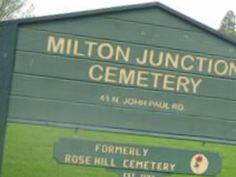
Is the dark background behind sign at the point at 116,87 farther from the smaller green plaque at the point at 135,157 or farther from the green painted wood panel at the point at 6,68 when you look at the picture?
the smaller green plaque at the point at 135,157

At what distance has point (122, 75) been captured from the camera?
6672 mm

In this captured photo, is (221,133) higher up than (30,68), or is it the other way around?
(30,68)

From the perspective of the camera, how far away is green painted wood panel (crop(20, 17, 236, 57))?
6.61 meters

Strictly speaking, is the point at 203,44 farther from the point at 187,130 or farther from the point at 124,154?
the point at 124,154

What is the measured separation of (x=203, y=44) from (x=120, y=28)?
789 millimetres

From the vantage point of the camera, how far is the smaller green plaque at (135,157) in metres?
6.62

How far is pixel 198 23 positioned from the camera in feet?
22.5

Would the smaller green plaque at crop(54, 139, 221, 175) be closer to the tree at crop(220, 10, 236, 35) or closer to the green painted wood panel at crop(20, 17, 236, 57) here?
the green painted wood panel at crop(20, 17, 236, 57)

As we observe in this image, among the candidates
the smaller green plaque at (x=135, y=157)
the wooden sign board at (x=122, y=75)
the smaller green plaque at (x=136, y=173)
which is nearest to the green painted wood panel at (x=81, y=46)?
the wooden sign board at (x=122, y=75)

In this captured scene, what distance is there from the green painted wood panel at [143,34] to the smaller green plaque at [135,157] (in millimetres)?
935

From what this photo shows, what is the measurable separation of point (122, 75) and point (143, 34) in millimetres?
419

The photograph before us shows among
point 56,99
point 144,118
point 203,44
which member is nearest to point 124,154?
point 144,118

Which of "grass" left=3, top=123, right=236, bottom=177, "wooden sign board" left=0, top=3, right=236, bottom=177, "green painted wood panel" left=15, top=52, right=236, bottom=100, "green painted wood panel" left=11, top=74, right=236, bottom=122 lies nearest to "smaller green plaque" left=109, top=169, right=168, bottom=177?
"wooden sign board" left=0, top=3, right=236, bottom=177

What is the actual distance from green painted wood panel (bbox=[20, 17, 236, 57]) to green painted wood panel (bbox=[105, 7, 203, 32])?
37mm
